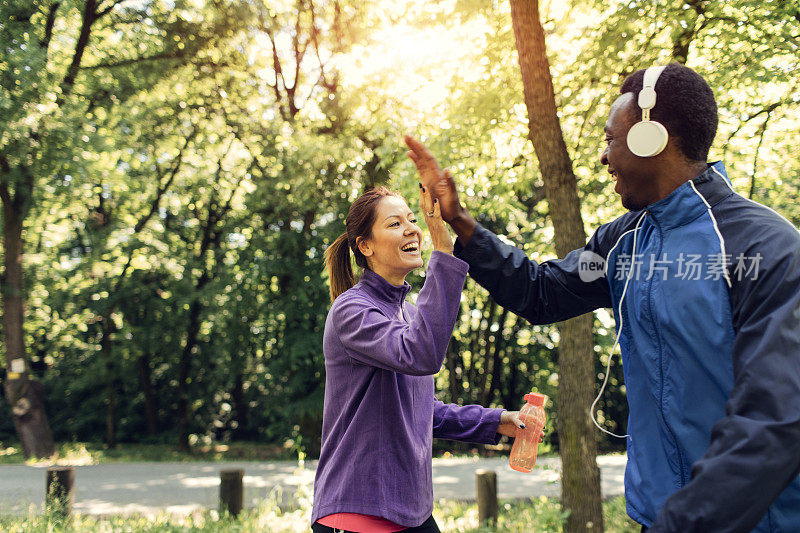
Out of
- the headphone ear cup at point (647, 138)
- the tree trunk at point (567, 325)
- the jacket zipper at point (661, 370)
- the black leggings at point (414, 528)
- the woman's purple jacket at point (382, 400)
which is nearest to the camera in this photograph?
the jacket zipper at point (661, 370)

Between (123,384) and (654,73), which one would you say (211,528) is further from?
(123,384)

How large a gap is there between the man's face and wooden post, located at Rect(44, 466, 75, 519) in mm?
6628

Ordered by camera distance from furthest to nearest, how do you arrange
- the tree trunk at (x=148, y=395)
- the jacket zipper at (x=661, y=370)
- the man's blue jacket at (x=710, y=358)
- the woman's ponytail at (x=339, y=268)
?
1. the tree trunk at (x=148, y=395)
2. the woman's ponytail at (x=339, y=268)
3. the jacket zipper at (x=661, y=370)
4. the man's blue jacket at (x=710, y=358)

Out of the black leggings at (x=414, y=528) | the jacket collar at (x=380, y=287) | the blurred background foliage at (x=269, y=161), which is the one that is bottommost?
the black leggings at (x=414, y=528)

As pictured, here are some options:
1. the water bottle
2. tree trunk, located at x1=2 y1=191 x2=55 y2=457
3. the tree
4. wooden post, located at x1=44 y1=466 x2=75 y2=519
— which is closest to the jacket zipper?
the water bottle

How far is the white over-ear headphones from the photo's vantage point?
155cm

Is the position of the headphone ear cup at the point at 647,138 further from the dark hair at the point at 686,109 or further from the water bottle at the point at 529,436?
the water bottle at the point at 529,436

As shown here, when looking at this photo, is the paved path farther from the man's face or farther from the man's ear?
the man's face

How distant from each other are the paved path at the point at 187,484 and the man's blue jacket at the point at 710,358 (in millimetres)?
5249

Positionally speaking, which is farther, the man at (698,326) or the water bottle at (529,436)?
the water bottle at (529,436)

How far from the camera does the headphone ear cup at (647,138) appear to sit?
1548 mm

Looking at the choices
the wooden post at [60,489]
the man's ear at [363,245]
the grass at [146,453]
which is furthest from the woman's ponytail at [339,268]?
the grass at [146,453]

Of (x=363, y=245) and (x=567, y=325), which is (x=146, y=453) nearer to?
(x=567, y=325)

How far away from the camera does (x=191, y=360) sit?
1833cm
